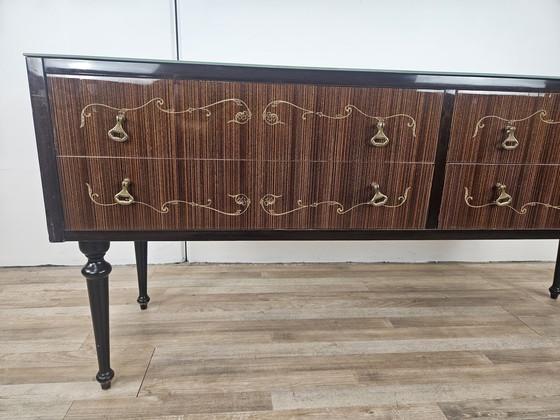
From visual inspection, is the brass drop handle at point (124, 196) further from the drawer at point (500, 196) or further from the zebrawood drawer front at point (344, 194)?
the drawer at point (500, 196)

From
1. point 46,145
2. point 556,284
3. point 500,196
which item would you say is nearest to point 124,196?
point 46,145

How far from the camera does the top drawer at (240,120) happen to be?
723 mm

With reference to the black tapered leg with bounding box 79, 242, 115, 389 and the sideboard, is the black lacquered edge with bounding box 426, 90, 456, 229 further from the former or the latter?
the black tapered leg with bounding box 79, 242, 115, 389

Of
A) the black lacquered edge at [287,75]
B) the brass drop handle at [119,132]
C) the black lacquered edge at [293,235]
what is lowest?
the black lacquered edge at [293,235]

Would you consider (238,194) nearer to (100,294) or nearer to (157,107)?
(157,107)

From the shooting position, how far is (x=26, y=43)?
146 cm

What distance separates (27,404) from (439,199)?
115 cm

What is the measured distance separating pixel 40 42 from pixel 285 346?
1.60 meters

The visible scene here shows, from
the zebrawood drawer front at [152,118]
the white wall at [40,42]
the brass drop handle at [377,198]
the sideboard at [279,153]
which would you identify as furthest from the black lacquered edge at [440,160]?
the white wall at [40,42]

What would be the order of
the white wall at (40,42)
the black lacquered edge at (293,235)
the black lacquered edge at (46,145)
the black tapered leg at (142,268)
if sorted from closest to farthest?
the black lacquered edge at (46,145), the black lacquered edge at (293,235), the black tapered leg at (142,268), the white wall at (40,42)

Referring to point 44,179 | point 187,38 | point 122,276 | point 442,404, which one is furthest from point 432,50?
point 122,276

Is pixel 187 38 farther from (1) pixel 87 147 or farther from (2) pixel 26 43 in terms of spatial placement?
(1) pixel 87 147

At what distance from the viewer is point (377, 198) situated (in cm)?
83

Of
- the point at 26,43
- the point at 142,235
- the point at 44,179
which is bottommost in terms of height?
the point at 142,235
